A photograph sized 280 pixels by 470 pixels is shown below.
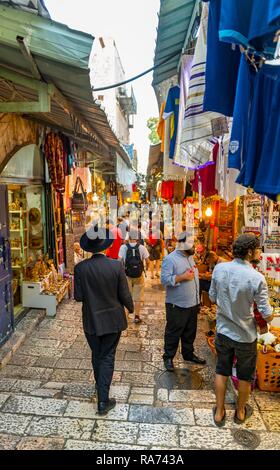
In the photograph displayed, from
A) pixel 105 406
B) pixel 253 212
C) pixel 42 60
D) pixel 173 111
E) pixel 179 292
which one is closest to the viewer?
pixel 42 60

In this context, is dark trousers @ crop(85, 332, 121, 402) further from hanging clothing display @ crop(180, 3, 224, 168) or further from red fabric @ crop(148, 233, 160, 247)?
red fabric @ crop(148, 233, 160, 247)

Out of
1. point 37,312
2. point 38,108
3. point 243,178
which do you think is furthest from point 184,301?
point 37,312

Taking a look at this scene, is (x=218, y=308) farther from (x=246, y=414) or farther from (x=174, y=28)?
(x=174, y=28)

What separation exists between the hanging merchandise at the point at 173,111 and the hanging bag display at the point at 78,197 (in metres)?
5.40

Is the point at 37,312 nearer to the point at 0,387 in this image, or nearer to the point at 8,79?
the point at 0,387

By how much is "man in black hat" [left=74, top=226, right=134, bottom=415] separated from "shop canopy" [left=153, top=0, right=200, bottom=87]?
2.92m

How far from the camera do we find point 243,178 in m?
2.66

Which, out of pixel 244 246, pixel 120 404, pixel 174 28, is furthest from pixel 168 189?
pixel 120 404

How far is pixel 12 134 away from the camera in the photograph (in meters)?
6.21

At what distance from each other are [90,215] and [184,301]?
9577 millimetres

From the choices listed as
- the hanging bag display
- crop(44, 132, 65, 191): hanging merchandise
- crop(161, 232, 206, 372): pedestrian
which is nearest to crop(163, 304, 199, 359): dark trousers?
crop(161, 232, 206, 372): pedestrian

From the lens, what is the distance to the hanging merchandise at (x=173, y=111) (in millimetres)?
5430

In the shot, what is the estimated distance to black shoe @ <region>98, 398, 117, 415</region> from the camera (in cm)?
376

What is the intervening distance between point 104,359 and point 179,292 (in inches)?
63.5
